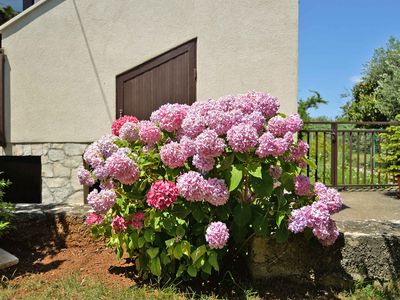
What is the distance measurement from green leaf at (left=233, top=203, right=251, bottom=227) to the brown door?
3.58m

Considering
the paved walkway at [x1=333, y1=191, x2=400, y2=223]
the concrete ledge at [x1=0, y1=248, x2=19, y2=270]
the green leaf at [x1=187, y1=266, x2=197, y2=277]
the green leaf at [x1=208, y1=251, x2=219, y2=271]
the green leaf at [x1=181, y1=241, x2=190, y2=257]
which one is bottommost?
the concrete ledge at [x1=0, y1=248, x2=19, y2=270]

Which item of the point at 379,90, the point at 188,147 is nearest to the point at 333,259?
the point at 188,147

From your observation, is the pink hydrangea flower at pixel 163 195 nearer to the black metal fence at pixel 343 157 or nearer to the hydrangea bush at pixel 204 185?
the hydrangea bush at pixel 204 185

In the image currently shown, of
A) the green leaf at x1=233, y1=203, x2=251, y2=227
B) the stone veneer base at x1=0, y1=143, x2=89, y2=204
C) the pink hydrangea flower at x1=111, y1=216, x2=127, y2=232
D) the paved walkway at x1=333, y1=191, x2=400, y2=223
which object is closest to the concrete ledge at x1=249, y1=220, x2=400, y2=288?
the green leaf at x1=233, y1=203, x2=251, y2=227

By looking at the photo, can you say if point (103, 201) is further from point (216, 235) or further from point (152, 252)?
point (216, 235)

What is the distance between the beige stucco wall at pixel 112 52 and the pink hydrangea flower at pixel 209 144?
3.63m

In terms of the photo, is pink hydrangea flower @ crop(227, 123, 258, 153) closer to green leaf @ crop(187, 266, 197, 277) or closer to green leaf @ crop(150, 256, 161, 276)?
green leaf @ crop(187, 266, 197, 277)

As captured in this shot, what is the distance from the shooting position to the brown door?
5988 mm

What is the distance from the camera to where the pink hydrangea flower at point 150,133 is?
2639mm

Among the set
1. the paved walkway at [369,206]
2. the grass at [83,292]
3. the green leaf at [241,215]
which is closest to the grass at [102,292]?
the grass at [83,292]

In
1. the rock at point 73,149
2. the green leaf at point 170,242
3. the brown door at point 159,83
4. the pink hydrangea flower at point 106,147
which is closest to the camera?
the green leaf at point 170,242

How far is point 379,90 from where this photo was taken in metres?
12.4

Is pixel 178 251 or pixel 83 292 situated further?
pixel 83 292

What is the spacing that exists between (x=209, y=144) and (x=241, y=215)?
0.57 meters
